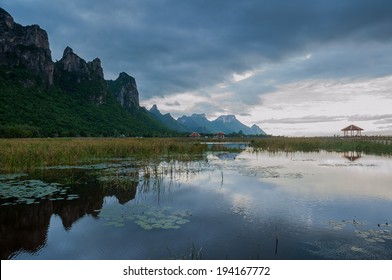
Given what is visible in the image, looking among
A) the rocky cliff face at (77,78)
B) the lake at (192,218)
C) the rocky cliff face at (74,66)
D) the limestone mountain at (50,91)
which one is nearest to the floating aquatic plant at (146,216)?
the lake at (192,218)

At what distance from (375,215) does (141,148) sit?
21.2 metres

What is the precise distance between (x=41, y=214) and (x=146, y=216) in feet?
11.0

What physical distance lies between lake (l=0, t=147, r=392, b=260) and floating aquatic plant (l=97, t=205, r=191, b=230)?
0.03m

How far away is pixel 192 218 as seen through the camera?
26.5 ft

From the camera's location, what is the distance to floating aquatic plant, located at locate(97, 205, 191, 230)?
7465mm

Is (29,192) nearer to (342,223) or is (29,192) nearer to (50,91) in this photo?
(342,223)

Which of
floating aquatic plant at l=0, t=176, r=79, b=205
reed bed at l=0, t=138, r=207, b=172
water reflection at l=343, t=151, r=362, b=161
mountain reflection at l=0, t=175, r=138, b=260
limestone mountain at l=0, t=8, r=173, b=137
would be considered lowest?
mountain reflection at l=0, t=175, r=138, b=260

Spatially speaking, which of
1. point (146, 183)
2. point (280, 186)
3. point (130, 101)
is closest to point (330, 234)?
point (280, 186)

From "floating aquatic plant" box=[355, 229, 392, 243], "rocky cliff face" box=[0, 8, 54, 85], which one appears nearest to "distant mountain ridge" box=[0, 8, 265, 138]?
"rocky cliff face" box=[0, 8, 54, 85]

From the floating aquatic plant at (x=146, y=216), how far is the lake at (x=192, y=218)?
0.03 metres

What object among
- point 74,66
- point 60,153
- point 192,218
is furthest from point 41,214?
point 74,66

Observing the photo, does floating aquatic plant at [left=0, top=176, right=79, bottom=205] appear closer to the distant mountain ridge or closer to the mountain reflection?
the mountain reflection

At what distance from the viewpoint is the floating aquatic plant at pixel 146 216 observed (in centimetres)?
746

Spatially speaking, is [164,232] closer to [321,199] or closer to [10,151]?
[321,199]
